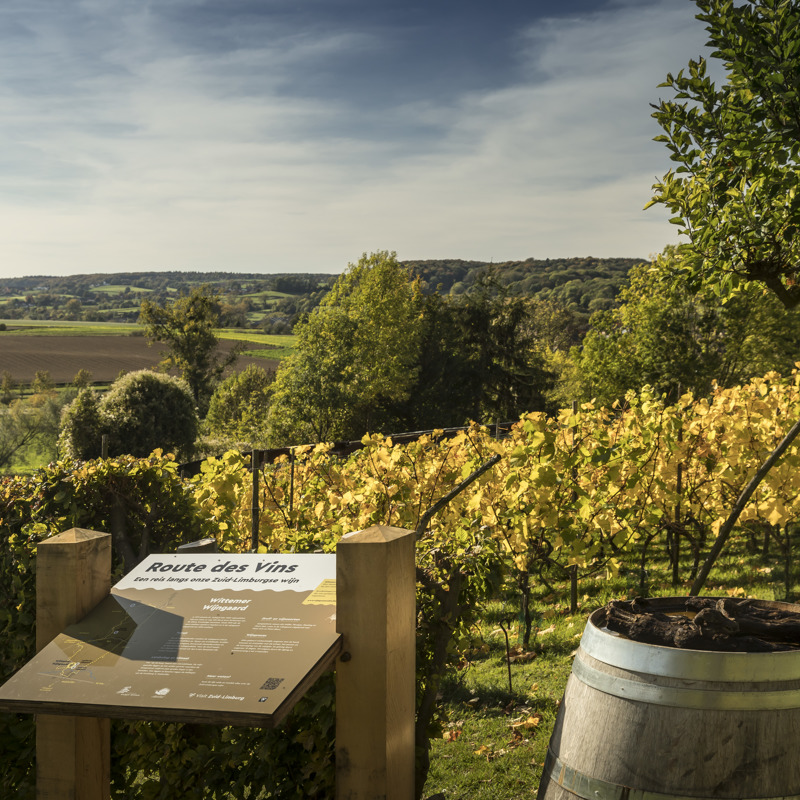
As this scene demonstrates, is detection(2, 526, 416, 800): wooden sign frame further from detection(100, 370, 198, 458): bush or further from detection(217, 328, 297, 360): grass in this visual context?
detection(217, 328, 297, 360): grass

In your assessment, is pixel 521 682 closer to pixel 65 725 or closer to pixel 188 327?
pixel 65 725

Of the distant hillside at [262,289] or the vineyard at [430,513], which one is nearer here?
the vineyard at [430,513]

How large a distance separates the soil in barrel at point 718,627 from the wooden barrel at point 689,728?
115mm

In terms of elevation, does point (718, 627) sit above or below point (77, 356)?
above

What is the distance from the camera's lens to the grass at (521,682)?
151 inches

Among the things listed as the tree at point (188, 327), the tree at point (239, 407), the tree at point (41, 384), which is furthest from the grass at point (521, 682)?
the tree at point (41, 384)

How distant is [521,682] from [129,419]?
23.2 m

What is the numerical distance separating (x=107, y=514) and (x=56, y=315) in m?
117

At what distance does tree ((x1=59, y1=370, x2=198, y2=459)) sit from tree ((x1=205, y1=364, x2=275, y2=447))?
33.5 feet

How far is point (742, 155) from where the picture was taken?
3562mm

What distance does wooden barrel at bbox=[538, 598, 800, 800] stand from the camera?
192 centimetres

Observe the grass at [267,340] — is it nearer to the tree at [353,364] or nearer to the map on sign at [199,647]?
the tree at [353,364]

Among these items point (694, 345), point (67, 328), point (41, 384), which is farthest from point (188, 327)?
point (67, 328)

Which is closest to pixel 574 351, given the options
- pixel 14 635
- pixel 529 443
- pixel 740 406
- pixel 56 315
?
pixel 740 406
